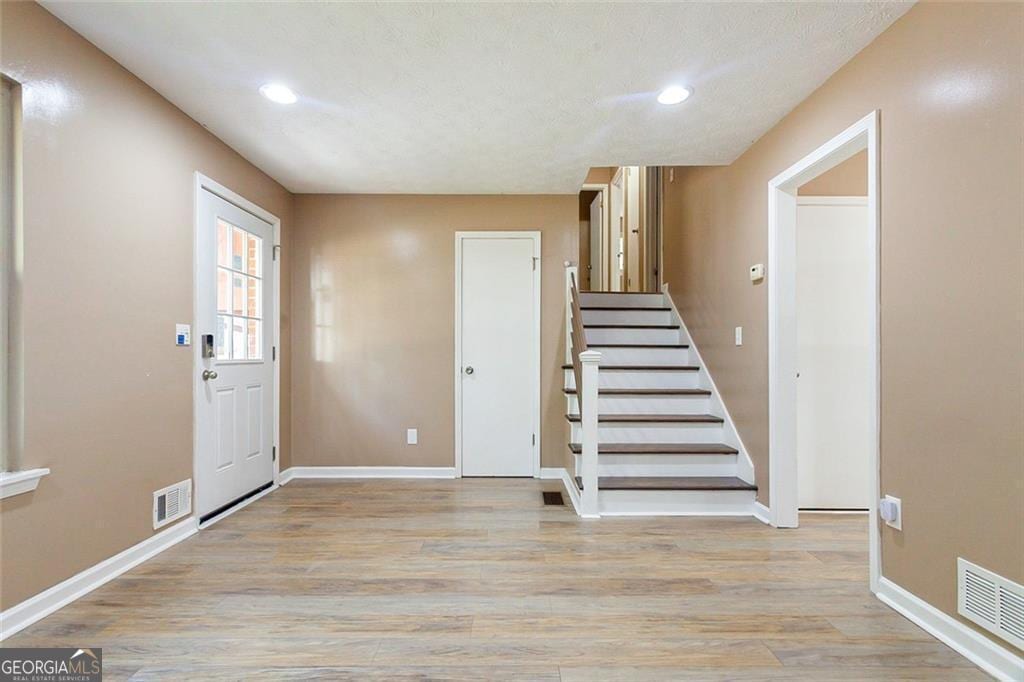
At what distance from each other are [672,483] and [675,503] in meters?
0.12

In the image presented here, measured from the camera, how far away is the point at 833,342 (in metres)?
3.18

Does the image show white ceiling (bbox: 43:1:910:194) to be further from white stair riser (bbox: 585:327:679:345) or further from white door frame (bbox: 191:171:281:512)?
white stair riser (bbox: 585:327:679:345)

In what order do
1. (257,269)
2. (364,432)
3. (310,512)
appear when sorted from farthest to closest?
(364,432), (257,269), (310,512)

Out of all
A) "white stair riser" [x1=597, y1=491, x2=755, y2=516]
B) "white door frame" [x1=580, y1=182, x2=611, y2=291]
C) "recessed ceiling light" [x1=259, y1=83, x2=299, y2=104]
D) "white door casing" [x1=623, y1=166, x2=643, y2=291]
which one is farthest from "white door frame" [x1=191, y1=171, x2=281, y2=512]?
"white door frame" [x1=580, y1=182, x2=611, y2=291]

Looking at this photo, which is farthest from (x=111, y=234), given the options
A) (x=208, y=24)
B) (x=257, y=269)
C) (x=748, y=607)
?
(x=748, y=607)

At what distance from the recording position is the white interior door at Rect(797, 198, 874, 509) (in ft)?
10.4

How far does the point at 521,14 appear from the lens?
1.94 m

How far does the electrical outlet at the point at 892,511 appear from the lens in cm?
200

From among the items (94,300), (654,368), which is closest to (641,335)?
(654,368)

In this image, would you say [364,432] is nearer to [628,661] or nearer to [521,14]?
[628,661]

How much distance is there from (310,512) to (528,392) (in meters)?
1.89

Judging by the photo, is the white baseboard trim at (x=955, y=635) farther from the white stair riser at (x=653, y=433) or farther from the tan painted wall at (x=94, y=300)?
the tan painted wall at (x=94, y=300)

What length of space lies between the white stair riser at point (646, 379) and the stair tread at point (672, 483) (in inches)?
33.9

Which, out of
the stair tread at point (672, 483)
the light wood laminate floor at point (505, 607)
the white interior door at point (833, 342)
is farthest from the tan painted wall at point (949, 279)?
the stair tread at point (672, 483)
